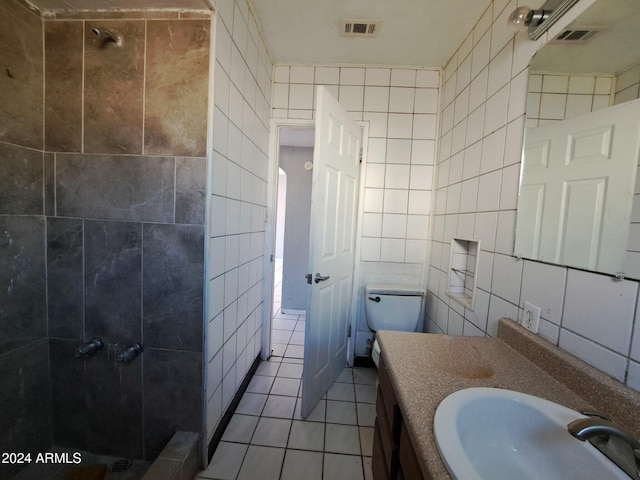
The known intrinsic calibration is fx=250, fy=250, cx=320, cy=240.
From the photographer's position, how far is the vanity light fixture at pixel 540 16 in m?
0.86

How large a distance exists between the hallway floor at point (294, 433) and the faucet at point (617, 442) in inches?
41.1

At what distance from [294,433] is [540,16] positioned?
2.19 m

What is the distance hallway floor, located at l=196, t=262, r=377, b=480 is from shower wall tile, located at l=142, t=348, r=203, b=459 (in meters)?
0.26

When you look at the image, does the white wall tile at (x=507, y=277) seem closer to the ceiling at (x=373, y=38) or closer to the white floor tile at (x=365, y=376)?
the white floor tile at (x=365, y=376)

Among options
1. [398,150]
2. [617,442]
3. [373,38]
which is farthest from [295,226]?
[617,442]

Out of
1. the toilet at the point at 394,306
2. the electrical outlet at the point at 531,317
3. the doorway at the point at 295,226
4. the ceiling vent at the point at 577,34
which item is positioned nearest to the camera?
the ceiling vent at the point at 577,34

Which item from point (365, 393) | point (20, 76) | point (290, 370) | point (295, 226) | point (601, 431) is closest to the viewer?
point (601, 431)

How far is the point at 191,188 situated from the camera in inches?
42.9

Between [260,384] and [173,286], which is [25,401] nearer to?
[173,286]

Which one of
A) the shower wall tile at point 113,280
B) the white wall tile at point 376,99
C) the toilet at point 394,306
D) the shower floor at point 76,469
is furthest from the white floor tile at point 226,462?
the white wall tile at point 376,99

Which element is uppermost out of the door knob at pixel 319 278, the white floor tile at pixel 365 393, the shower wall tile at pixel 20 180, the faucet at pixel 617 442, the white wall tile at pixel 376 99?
the white wall tile at pixel 376 99

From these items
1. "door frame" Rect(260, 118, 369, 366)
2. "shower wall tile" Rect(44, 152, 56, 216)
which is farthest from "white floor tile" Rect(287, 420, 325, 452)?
"shower wall tile" Rect(44, 152, 56, 216)

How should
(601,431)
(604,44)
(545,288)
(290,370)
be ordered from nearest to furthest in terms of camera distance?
(601,431) < (604,44) < (545,288) < (290,370)

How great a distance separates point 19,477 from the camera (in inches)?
42.4
